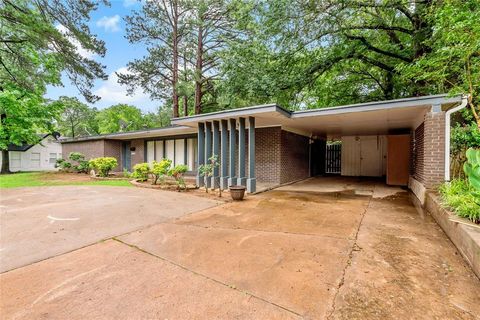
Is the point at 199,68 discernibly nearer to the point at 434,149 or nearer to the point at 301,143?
the point at 301,143

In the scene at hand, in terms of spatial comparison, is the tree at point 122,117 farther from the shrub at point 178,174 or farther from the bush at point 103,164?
the shrub at point 178,174

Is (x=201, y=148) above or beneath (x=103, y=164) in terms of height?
above

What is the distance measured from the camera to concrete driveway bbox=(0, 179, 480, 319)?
1.89 m

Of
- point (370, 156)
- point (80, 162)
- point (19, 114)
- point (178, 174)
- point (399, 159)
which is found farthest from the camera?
point (80, 162)

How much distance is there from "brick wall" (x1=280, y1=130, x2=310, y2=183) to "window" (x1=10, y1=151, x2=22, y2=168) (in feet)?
79.9

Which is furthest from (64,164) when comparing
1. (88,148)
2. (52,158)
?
(52,158)

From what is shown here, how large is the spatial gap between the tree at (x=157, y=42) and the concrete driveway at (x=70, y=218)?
30.4ft

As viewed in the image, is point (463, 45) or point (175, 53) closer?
point (463, 45)

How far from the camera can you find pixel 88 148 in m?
16.3

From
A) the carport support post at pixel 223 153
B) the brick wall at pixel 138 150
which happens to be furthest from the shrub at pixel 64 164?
the carport support post at pixel 223 153

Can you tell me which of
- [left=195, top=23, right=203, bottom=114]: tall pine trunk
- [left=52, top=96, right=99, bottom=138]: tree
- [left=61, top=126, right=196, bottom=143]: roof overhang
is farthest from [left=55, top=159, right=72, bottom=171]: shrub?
[left=52, top=96, right=99, bottom=138]: tree

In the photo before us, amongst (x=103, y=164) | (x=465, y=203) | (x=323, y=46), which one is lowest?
(x=465, y=203)

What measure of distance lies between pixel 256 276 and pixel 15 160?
2717cm

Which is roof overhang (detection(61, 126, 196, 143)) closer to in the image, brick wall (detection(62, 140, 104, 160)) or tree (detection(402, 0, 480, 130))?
brick wall (detection(62, 140, 104, 160))
